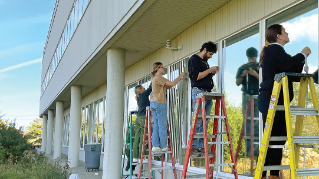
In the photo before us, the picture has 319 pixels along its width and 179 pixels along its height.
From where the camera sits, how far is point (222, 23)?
6152 millimetres

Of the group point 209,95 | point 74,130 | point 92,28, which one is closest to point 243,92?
point 209,95

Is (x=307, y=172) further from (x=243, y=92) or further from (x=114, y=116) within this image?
(x=114, y=116)

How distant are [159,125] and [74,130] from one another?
8.60m

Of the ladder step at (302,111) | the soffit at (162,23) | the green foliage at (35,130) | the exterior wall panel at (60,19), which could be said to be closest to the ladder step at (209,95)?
the ladder step at (302,111)

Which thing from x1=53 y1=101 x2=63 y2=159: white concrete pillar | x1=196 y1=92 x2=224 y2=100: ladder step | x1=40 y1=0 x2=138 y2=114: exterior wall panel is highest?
x1=40 y1=0 x2=138 y2=114: exterior wall panel

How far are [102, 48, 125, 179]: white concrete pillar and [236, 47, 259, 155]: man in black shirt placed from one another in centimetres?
411

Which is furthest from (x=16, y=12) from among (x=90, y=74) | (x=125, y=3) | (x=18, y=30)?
(x=125, y=3)

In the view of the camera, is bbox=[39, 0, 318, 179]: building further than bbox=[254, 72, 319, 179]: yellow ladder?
Yes

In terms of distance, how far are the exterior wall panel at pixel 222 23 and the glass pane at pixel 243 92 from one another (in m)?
0.18

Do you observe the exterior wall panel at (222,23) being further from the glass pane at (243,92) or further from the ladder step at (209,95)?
the ladder step at (209,95)

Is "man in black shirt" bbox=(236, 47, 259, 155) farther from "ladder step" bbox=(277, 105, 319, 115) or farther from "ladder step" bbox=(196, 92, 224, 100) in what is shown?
"ladder step" bbox=(277, 105, 319, 115)

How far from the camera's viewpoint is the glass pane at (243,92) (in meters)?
5.31

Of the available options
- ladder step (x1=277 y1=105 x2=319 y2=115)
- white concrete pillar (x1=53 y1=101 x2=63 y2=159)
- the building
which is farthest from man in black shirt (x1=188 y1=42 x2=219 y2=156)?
white concrete pillar (x1=53 y1=101 x2=63 y2=159)

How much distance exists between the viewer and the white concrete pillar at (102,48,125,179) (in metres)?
8.89
